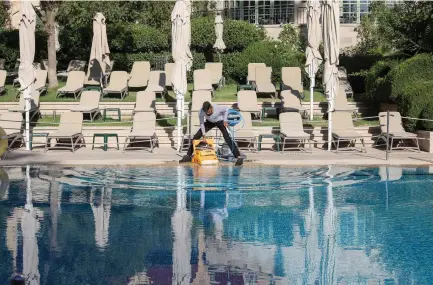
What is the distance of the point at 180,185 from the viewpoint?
47.6 ft

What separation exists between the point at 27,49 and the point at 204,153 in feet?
17.3

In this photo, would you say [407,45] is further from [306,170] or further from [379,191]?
[379,191]

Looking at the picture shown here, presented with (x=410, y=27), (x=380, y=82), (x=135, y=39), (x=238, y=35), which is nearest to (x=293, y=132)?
(x=380, y=82)

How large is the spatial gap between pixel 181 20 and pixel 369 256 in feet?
34.9

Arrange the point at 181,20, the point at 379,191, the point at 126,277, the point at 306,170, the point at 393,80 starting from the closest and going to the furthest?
the point at 126,277 < the point at 379,191 < the point at 306,170 < the point at 181,20 < the point at 393,80

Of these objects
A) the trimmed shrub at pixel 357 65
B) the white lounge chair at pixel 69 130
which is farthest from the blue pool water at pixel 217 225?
the trimmed shrub at pixel 357 65

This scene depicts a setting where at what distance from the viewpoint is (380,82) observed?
71.6 ft

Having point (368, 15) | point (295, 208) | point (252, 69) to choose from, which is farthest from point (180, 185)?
point (368, 15)

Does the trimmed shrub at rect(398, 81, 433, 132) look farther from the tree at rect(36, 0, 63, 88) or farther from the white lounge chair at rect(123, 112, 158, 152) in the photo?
the tree at rect(36, 0, 63, 88)

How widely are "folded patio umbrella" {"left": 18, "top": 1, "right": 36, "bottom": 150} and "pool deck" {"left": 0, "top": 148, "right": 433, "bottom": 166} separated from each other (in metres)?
1.32

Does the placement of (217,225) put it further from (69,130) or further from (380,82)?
(380,82)

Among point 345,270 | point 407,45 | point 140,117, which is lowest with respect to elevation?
point 345,270

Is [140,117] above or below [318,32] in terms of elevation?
below

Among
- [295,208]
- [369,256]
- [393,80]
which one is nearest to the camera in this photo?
[369,256]
